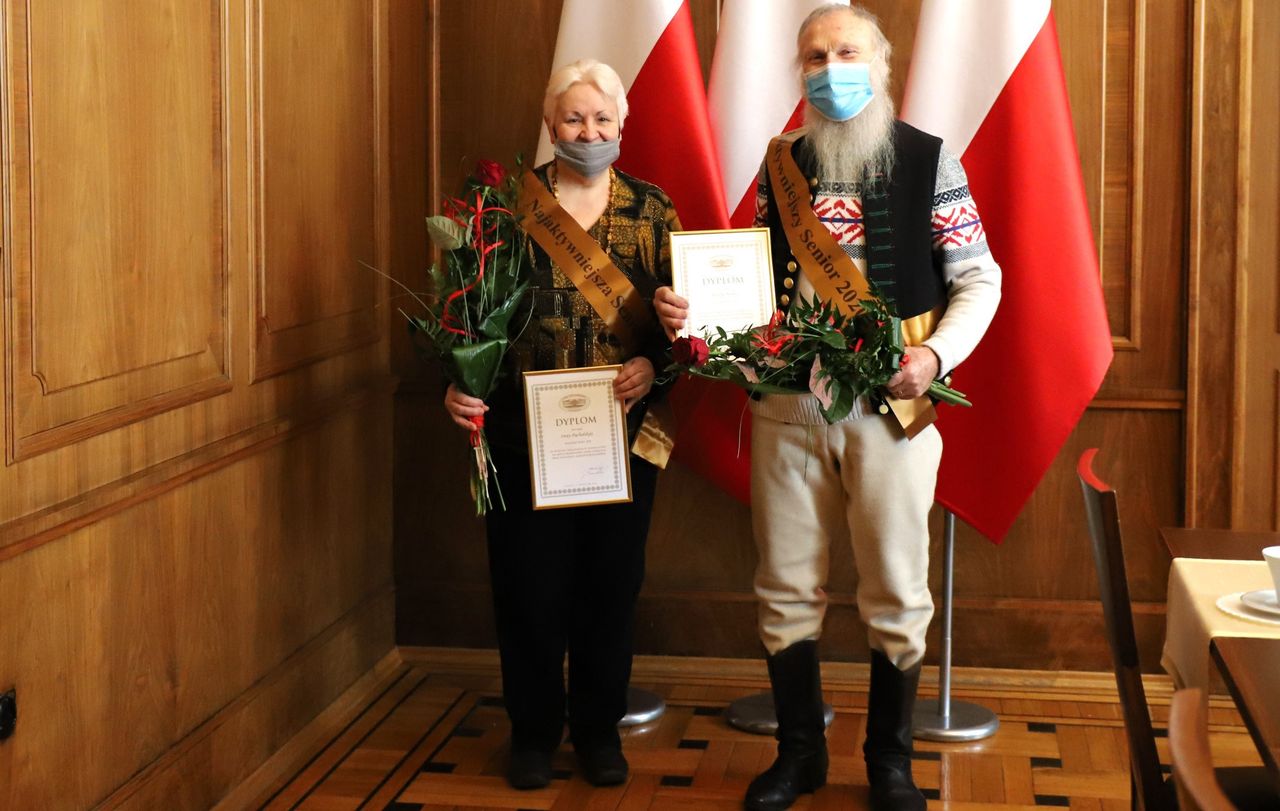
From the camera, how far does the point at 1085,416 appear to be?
11.3 ft

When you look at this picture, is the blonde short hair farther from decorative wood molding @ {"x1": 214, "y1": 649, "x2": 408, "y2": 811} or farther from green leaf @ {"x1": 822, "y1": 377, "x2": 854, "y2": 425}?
decorative wood molding @ {"x1": 214, "y1": 649, "x2": 408, "y2": 811}

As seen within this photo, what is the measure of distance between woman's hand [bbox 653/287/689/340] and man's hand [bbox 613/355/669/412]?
0.14 m

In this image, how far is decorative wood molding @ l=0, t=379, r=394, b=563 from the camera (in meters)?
2.06

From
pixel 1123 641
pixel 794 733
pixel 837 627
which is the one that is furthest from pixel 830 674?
pixel 1123 641

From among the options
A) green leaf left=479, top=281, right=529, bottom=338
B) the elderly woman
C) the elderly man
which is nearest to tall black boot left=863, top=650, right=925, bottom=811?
the elderly man

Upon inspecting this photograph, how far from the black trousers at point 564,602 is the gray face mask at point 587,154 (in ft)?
1.90

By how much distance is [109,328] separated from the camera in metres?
2.26

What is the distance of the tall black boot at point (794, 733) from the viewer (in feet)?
9.11

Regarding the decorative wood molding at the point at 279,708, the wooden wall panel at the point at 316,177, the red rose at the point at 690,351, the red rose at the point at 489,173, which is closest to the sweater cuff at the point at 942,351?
the red rose at the point at 690,351

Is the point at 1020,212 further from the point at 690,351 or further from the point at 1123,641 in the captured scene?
the point at 1123,641

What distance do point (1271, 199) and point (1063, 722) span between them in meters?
1.30

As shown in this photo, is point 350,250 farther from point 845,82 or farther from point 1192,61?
point 1192,61

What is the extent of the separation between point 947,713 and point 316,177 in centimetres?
184

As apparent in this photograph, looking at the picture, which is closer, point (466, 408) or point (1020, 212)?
point (466, 408)
